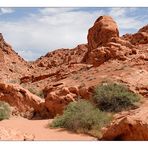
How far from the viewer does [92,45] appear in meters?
33.9

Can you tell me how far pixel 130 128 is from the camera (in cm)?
1095

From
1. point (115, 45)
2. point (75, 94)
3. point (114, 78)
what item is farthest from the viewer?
point (115, 45)

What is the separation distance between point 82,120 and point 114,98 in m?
3.16

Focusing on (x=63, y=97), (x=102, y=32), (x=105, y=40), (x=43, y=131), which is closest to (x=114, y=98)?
(x=63, y=97)

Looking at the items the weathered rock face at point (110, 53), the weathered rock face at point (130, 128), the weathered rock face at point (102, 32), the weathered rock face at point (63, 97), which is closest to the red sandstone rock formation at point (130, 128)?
the weathered rock face at point (130, 128)

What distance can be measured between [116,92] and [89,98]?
137 centimetres

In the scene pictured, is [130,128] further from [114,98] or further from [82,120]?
[114,98]

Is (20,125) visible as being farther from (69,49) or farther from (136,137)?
(69,49)

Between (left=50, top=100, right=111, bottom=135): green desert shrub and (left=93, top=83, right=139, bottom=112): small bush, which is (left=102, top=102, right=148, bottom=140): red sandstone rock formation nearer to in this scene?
→ (left=50, top=100, right=111, bottom=135): green desert shrub

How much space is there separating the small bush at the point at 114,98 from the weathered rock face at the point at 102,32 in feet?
53.8

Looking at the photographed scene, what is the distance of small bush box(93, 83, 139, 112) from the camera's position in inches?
617
